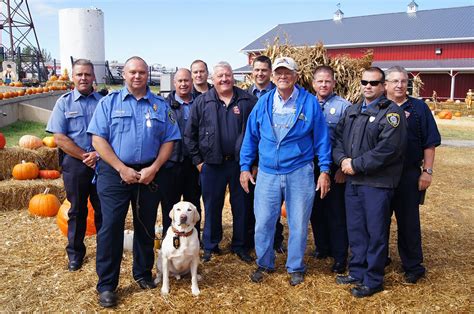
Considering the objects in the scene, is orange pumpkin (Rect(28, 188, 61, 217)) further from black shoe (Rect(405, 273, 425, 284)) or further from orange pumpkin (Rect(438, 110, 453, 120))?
orange pumpkin (Rect(438, 110, 453, 120))

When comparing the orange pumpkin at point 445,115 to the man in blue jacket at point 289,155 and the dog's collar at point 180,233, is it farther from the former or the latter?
the dog's collar at point 180,233

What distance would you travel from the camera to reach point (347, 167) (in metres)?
4.27

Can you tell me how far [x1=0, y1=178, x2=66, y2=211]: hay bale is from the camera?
24.2 feet

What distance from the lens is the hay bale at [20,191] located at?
7375mm

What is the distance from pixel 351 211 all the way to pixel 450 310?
1.22 meters

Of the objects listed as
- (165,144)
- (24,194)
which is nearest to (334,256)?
(165,144)

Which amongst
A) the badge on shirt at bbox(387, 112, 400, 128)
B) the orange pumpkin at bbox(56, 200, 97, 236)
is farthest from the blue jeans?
the orange pumpkin at bbox(56, 200, 97, 236)

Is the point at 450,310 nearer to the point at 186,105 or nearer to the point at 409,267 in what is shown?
the point at 409,267

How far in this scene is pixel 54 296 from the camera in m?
4.28

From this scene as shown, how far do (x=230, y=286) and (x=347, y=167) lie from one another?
1666 millimetres

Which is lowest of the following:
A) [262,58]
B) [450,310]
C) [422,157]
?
[450,310]

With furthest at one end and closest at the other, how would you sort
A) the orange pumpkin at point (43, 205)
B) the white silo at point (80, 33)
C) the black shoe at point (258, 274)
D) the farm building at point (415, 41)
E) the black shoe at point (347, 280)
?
the farm building at point (415, 41)
the white silo at point (80, 33)
the orange pumpkin at point (43, 205)
the black shoe at point (258, 274)
the black shoe at point (347, 280)

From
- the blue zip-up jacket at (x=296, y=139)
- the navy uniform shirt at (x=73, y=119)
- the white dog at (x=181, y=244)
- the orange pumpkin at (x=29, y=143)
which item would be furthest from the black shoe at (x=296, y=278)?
the orange pumpkin at (x=29, y=143)

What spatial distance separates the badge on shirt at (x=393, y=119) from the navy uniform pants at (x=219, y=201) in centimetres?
178
